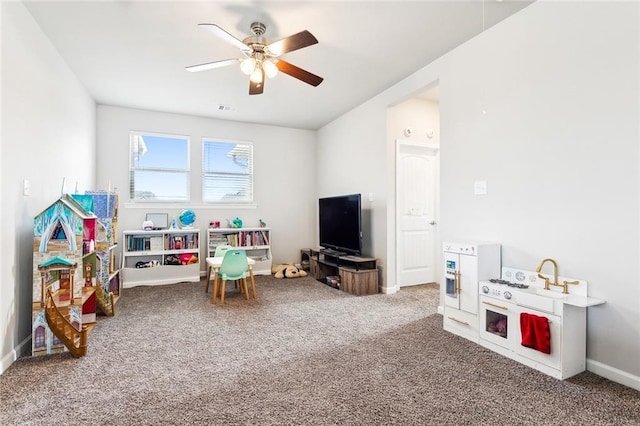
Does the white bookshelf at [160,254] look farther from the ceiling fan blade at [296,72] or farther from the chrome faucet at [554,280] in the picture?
the chrome faucet at [554,280]

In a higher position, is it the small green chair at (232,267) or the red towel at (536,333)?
the small green chair at (232,267)

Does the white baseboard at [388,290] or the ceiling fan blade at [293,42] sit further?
the white baseboard at [388,290]

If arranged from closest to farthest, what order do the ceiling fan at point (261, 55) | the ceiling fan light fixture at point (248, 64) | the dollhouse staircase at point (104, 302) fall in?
the ceiling fan at point (261, 55) → the ceiling fan light fixture at point (248, 64) → the dollhouse staircase at point (104, 302)

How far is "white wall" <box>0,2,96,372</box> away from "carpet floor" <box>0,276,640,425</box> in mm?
458

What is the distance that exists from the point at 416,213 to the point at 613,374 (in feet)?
9.85

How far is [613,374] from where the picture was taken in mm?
2107

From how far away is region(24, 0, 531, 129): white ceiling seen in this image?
2605 millimetres

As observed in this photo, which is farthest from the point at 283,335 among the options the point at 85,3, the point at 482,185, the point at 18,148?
the point at 85,3

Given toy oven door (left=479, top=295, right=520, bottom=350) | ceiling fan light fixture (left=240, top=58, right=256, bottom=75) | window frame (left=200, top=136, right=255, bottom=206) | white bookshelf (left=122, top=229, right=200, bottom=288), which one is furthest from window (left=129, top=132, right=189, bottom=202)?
toy oven door (left=479, top=295, right=520, bottom=350)

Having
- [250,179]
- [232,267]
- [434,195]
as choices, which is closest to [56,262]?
[232,267]

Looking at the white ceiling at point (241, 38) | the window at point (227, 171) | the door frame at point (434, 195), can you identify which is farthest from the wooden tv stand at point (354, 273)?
the white ceiling at point (241, 38)

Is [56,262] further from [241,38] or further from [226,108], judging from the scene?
[226,108]

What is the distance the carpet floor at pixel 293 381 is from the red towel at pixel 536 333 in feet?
0.64

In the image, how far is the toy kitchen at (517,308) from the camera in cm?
214
